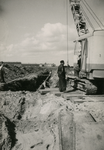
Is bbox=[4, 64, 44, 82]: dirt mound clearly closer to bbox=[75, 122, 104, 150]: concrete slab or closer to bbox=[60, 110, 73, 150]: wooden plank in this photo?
bbox=[60, 110, 73, 150]: wooden plank

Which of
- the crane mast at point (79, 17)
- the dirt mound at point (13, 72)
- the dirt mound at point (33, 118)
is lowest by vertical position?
the dirt mound at point (33, 118)

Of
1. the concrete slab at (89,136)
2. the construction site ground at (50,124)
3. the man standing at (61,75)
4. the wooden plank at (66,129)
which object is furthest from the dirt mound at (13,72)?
the concrete slab at (89,136)

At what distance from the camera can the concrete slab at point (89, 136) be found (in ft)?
11.0

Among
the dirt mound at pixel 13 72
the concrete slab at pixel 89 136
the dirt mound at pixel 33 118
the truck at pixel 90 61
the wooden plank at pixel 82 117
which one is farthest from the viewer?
the dirt mound at pixel 13 72

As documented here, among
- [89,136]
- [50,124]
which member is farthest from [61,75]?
[89,136]

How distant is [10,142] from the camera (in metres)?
4.07

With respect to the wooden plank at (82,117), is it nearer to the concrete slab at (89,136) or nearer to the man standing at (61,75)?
the concrete slab at (89,136)

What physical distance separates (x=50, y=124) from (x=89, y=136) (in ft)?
5.33

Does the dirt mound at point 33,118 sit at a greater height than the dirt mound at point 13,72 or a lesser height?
lesser

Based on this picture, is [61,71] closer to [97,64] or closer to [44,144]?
[97,64]

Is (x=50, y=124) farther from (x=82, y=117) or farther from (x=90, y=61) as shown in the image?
(x=90, y=61)

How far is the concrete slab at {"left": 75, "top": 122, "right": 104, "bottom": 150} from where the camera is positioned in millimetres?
3352

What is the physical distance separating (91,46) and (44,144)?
4979 millimetres

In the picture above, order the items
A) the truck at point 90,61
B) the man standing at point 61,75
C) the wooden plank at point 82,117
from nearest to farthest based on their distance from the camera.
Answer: the wooden plank at point 82,117 → the truck at point 90,61 → the man standing at point 61,75
